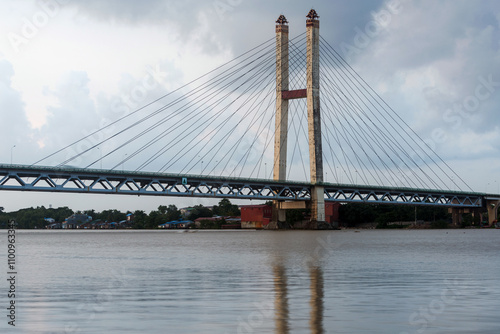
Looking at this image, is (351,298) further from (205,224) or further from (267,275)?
(205,224)

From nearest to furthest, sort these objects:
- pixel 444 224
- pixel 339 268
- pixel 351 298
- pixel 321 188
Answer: pixel 351 298 < pixel 339 268 < pixel 321 188 < pixel 444 224

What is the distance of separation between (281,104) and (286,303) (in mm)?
84460

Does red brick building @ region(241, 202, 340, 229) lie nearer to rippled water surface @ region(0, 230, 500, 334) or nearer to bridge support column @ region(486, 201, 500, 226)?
bridge support column @ region(486, 201, 500, 226)

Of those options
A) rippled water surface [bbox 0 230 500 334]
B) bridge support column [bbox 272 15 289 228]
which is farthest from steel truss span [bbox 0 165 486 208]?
rippled water surface [bbox 0 230 500 334]

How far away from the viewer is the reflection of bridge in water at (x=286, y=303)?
45.0ft

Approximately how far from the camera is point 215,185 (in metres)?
111

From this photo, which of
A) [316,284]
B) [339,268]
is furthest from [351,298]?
[339,268]

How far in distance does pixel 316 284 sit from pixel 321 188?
293 feet

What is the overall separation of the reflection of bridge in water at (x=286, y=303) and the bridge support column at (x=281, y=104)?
238 feet

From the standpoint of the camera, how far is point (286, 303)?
17344 mm

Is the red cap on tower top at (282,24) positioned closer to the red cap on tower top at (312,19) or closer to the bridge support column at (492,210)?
the red cap on tower top at (312,19)

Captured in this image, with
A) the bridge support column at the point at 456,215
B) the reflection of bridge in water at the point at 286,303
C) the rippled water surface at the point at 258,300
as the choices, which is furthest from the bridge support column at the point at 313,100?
the reflection of bridge in water at the point at 286,303

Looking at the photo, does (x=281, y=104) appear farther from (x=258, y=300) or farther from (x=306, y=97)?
(x=258, y=300)

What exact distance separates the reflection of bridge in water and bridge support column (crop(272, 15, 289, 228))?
72644 millimetres
